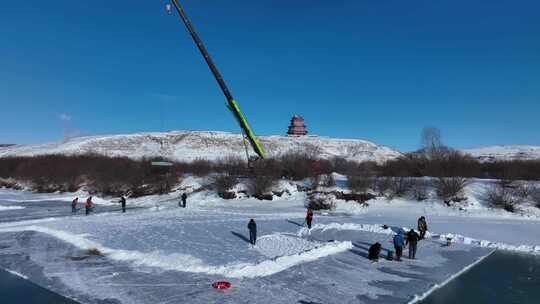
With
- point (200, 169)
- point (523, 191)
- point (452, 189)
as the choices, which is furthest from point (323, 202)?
point (200, 169)

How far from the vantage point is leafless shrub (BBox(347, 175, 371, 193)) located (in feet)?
110

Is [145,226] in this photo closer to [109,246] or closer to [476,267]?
[109,246]

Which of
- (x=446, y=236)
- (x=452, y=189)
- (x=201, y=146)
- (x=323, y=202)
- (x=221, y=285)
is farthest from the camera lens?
(x=201, y=146)

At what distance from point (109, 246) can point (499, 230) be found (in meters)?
20.7

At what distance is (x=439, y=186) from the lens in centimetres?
3067

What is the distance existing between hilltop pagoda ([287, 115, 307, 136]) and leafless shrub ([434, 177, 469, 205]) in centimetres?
8292

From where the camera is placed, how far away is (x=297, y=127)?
11338 cm

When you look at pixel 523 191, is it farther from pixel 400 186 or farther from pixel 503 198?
pixel 400 186

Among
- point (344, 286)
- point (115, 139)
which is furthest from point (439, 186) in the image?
point (115, 139)

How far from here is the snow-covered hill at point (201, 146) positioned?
83.6 meters

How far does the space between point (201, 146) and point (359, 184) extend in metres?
61.1

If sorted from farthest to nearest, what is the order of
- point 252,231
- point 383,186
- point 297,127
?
1. point 297,127
2. point 383,186
3. point 252,231

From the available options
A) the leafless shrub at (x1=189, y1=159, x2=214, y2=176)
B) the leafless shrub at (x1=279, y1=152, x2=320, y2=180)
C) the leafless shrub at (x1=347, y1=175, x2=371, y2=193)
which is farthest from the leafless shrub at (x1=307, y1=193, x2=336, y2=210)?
the leafless shrub at (x1=189, y1=159, x2=214, y2=176)

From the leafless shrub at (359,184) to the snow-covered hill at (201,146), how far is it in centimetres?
4615
